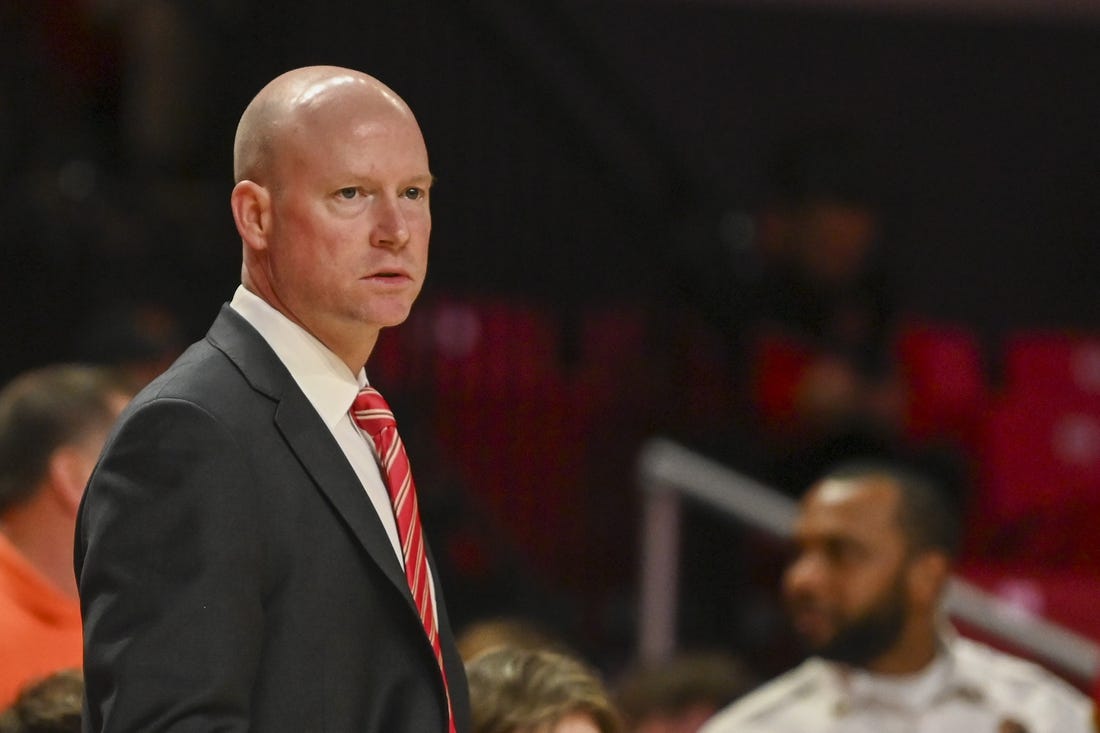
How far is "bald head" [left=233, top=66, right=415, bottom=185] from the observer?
1767 millimetres

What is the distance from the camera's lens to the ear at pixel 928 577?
13.5 feet

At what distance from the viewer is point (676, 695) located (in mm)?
4250

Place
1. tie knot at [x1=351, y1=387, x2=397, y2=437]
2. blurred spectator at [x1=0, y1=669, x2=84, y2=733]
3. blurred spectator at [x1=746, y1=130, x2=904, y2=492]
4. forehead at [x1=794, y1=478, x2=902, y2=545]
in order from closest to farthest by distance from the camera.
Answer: tie knot at [x1=351, y1=387, x2=397, y2=437] → blurred spectator at [x1=0, y1=669, x2=84, y2=733] → forehead at [x1=794, y1=478, x2=902, y2=545] → blurred spectator at [x1=746, y1=130, x2=904, y2=492]

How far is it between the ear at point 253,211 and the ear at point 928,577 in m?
2.64

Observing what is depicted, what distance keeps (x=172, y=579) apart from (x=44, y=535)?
5.60 feet

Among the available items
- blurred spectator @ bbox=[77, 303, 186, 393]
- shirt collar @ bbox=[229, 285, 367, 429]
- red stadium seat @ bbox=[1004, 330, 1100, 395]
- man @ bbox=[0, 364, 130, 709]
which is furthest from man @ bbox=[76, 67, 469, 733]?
red stadium seat @ bbox=[1004, 330, 1100, 395]

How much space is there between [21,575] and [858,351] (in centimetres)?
336

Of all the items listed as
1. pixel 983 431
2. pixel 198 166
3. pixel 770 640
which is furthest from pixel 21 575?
pixel 983 431

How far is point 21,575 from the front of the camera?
3043 mm

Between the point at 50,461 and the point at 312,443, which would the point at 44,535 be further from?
the point at 312,443

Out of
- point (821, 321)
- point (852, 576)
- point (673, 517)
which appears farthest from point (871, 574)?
point (821, 321)

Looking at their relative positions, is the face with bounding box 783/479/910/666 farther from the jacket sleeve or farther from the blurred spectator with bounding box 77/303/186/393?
the jacket sleeve

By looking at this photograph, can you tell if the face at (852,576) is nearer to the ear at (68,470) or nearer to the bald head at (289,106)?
the ear at (68,470)

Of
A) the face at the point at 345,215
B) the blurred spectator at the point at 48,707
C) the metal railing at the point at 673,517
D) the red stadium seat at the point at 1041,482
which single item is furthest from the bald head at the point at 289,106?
the red stadium seat at the point at 1041,482
